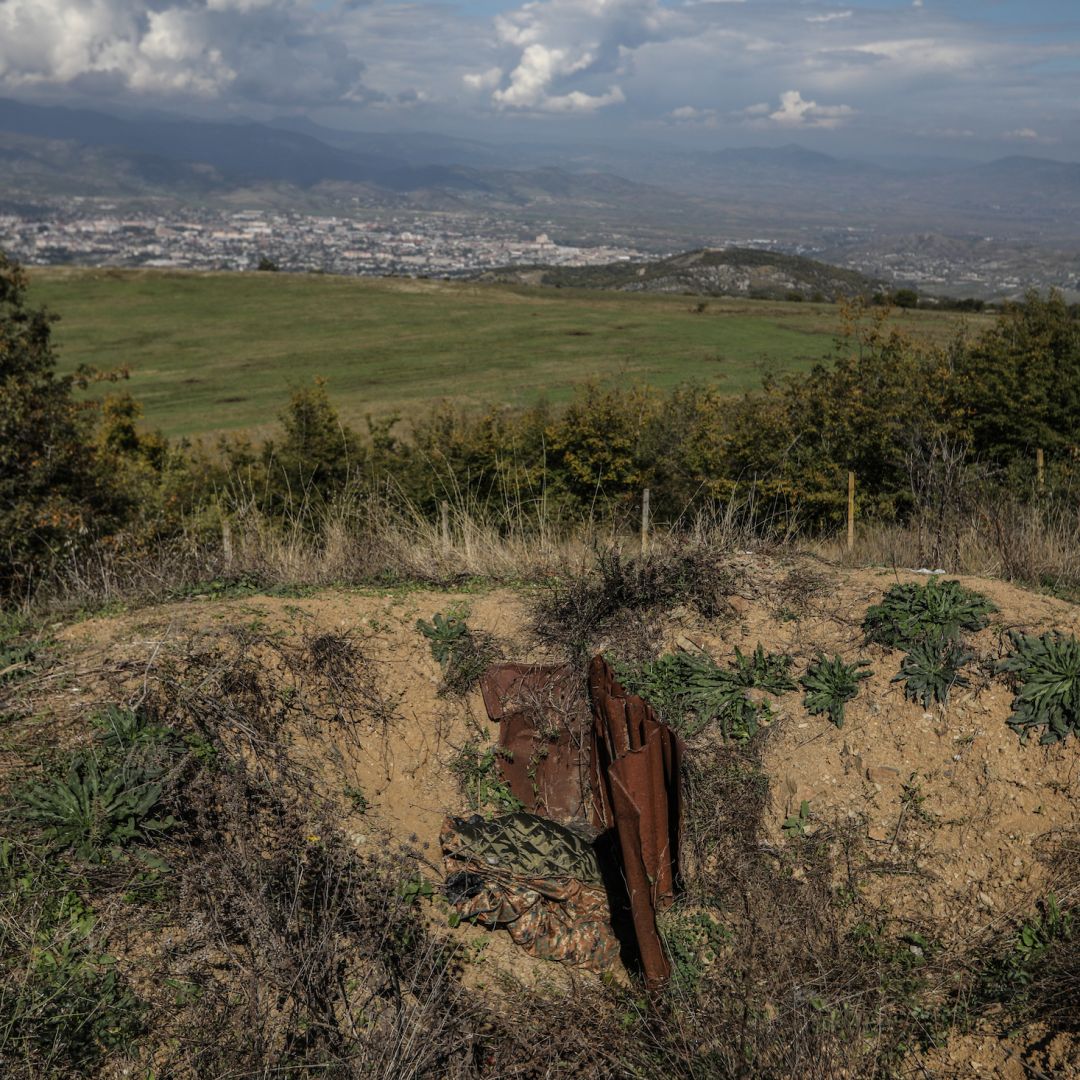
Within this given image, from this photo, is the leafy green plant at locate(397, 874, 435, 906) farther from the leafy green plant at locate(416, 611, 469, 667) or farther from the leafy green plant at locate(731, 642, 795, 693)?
the leafy green plant at locate(731, 642, 795, 693)

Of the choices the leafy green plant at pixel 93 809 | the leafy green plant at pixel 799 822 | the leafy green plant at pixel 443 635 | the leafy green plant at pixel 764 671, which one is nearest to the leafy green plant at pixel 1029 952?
the leafy green plant at pixel 799 822

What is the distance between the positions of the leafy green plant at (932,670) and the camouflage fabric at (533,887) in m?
2.14

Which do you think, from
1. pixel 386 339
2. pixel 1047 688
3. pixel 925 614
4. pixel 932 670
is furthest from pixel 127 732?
pixel 386 339

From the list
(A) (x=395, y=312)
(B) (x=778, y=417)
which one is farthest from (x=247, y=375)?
(B) (x=778, y=417)

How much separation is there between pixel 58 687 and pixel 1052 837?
552 centimetres

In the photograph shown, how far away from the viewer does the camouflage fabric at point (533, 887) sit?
4.54 m

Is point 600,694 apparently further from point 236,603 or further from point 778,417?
point 778,417

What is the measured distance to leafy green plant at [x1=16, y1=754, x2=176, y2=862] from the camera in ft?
13.0

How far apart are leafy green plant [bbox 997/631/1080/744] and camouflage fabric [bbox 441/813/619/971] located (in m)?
2.57

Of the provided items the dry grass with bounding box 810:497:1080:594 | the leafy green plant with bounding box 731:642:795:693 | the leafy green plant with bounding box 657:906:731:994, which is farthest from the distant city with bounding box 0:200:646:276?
the leafy green plant with bounding box 657:906:731:994

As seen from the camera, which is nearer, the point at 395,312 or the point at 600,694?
the point at 600,694

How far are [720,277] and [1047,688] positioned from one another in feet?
322

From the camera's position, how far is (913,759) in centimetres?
490

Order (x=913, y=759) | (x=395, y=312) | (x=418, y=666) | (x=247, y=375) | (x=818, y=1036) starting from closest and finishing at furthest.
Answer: (x=818, y=1036), (x=913, y=759), (x=418, y=666), (x=247, y=375), (x=395, y=312)
